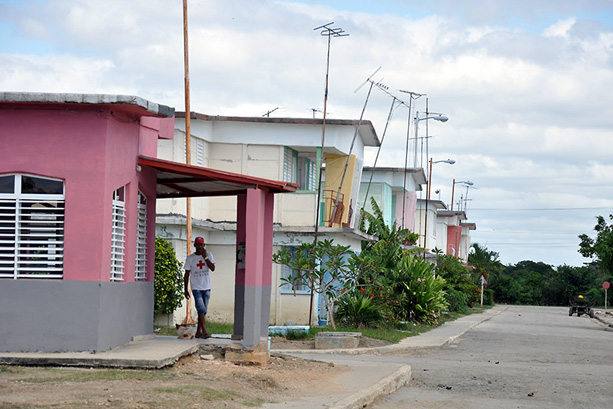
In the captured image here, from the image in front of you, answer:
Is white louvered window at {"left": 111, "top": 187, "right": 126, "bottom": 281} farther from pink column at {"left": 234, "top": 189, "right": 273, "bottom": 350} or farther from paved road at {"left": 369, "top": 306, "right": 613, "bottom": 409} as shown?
paved road at {"left": 369, "top": 306, "right": 613, "bottom": 409}

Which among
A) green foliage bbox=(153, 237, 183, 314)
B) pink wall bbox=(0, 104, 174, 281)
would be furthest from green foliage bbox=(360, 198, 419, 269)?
pink wall bbox=(0, 104, 174, 281)

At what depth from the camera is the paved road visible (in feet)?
41.9

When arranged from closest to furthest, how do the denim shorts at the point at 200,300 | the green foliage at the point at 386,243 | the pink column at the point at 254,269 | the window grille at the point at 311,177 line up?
the pink column at the point at 254,269 < the denim shorts at the point at 200,300 < the green foliage at the point at 386,243 < the window grille at the point at 311,177

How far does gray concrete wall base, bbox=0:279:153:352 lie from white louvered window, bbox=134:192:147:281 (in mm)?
2564

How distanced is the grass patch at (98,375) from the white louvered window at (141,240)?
12.6ft

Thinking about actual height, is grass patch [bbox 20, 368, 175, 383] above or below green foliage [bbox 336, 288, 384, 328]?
above

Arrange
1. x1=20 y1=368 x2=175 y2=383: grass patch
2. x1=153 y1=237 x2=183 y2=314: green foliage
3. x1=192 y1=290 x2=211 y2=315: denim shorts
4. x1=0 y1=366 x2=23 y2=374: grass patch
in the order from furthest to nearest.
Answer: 1. x1=153 y1=237 x2=183 y2=314: green foliage
2. x1=192 y1=290 x2=211 y2=315: denim shorts
3. x1=0 y1=366 x2=23 y2=374: grass patch
4. x1=20 y1=368 x2=175 y2=383: grass patch

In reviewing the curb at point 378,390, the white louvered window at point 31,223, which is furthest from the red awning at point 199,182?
the curb at point 378,390

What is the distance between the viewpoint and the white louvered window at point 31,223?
12.4m

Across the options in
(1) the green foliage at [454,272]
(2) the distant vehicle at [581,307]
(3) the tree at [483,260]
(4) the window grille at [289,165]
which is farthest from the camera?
(3) the tree at [483,260]

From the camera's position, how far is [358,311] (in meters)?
26.6

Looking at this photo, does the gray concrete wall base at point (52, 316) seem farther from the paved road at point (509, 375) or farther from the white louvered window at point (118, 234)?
the paved road at point (509, 375)

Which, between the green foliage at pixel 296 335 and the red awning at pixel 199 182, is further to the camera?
the green foliage at pixel 296 335

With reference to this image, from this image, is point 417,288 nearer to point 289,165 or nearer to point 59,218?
point 289,165
